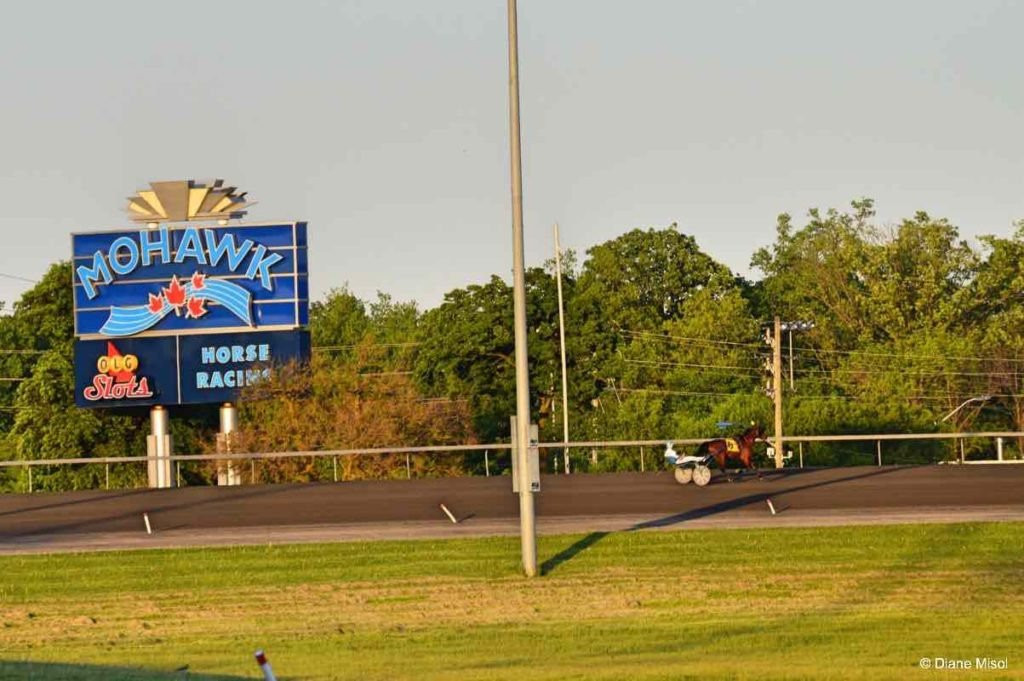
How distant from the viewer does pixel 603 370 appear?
267ft

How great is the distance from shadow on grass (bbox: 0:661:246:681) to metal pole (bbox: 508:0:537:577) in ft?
24.5

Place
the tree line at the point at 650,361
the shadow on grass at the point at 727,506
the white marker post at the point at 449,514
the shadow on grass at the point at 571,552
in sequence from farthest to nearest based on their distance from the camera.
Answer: the tree line at the point at 650,361 → the white marker post at the point at 449,514 → the shadow on grass at the point at 727,506 → the shadow on grass at the point at 571,552

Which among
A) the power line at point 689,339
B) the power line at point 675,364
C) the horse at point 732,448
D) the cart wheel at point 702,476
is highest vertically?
the power line at point 689,339

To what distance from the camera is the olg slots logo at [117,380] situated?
154 feet

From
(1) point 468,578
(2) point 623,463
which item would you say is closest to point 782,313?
(2) point 623,463

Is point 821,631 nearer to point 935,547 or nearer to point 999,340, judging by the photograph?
point 935,547

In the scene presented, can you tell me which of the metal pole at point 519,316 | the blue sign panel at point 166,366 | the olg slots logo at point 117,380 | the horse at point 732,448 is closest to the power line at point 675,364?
the blue sign panel at point 166,366

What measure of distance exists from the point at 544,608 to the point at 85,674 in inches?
319

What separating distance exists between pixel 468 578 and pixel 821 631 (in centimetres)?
605

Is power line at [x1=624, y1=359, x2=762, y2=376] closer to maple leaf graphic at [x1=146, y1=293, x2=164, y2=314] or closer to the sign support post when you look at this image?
the sign support post

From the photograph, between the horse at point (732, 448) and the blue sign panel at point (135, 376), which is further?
the blue sign panel at point (135, 376)

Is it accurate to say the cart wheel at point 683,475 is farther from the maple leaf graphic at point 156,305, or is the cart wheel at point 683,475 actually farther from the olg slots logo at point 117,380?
the maple leaf graphic at point 156,305

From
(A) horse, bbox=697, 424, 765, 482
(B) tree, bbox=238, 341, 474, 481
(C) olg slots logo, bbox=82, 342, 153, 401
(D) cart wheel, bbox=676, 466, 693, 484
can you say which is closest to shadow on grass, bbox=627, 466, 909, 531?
(A) horse, bbox=697, 424, 765, 482

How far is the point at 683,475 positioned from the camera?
1505 inches
